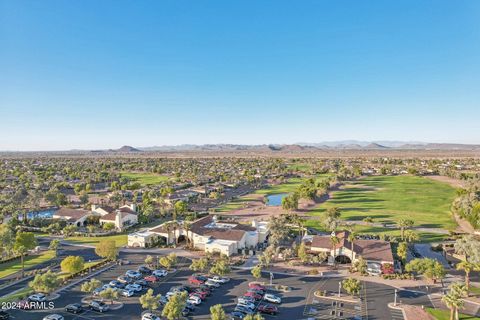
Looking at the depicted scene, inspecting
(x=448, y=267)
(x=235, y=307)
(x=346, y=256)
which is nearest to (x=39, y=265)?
(x=235, y=307)

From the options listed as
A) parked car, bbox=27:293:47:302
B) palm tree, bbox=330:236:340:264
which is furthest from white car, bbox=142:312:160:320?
palm tree, bbox=330:236:340:264

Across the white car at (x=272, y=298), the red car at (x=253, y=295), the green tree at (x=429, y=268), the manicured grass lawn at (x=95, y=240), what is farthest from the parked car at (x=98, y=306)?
the green tree at (x=429, y=268)

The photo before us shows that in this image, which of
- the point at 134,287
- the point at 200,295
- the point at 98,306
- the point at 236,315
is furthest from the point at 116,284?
the point at 236,315

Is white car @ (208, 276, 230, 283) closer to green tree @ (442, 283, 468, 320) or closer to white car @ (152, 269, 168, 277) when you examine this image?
white car @ (152, 269, 168, 277)

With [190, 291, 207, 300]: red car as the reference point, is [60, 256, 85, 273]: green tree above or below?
above

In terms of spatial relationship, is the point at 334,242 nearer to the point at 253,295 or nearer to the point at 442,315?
the point at 442,315

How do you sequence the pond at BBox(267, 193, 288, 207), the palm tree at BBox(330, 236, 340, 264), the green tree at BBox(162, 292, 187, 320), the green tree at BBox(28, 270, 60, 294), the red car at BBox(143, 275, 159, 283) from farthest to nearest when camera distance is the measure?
the pond at BBox(267, 193, 288, 207) → the palm tree at BBox(330, 236, 340, 264) → the red car at BBox(143, 275, 159, 283) → the green tree at BBox(28, 270, 60, 294) → the green tree at BBox(162, 292, 187, 320)

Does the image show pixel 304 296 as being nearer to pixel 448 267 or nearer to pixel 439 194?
pixel 448 267
